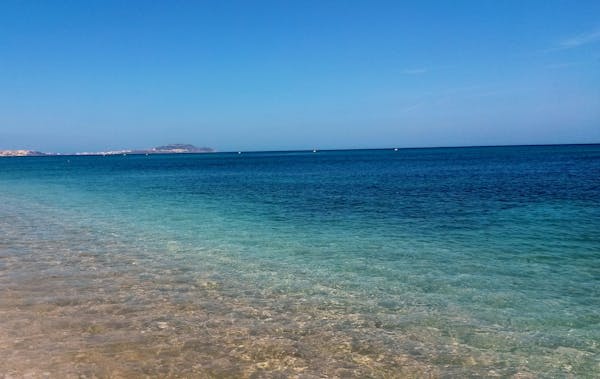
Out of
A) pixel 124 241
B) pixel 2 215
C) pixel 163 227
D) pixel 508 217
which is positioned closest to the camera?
pixel 124 241

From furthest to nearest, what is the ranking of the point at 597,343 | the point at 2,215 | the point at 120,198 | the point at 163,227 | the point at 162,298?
1. the point at 120,198
2. the point at 2,215
3. the point at 163,227
4. the point at 162,298
5. the point at 597,343

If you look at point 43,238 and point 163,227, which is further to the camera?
point 163,227

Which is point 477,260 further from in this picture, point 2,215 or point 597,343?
point 2,215

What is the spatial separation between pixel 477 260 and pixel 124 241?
12.5m

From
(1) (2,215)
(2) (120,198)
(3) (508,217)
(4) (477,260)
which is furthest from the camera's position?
(2) (120,198)

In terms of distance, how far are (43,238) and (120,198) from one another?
18218mm

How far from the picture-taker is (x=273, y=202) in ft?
104

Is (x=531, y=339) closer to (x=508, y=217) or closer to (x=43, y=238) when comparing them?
(x=508, y=217)

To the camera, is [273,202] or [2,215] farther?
[273,202]

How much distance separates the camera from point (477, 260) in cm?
1434

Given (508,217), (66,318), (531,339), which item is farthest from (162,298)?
(508,217)

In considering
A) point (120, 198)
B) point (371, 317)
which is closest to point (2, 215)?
point (120, 198)

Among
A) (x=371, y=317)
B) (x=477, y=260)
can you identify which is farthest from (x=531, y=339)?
(x=477, y=260)

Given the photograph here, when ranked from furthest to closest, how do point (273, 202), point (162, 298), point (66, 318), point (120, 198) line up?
point (120, 198)
point (273, 202)
point (162, 298)
point (66, 318)
